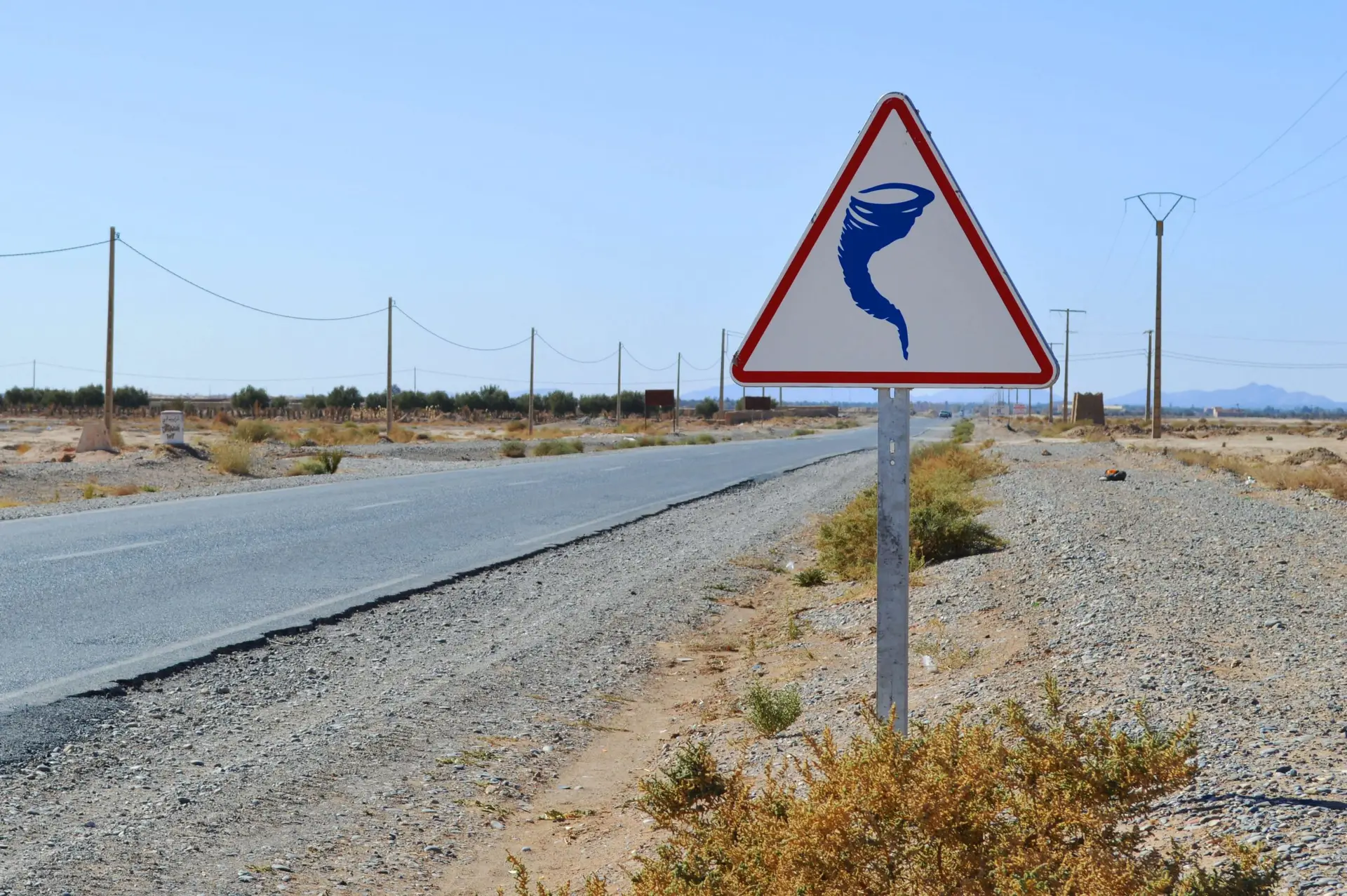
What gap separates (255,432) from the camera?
46.9 m

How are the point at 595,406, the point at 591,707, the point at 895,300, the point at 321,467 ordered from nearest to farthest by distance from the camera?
1. the point at 895,300
2. the point at 591,707
3. the point at 321,467
4. the point at 595,406

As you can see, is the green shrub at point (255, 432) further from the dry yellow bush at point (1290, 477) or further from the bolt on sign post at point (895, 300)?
the bolt on sign post at point (895, 300)

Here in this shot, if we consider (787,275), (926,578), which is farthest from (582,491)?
(787,275)

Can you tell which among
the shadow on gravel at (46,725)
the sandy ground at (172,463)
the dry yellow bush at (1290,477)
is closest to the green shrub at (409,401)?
the sandy ground at (172,463)

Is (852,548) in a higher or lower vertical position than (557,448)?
higher

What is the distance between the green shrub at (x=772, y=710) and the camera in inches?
236

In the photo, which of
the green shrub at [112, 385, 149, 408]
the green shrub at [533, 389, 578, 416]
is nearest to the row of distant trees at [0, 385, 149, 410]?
the green shrub at [112, 385, 149, 408]

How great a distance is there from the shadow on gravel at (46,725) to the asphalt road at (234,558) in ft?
→ 0.72

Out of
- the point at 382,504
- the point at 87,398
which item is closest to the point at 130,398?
the point at 87,398

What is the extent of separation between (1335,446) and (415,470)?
45.2 meters

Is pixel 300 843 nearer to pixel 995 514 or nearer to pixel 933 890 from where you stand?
pixel 933 890

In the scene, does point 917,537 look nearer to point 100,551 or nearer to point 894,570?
point 100,551

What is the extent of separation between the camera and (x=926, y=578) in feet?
34.5

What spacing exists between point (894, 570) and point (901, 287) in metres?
0.82
